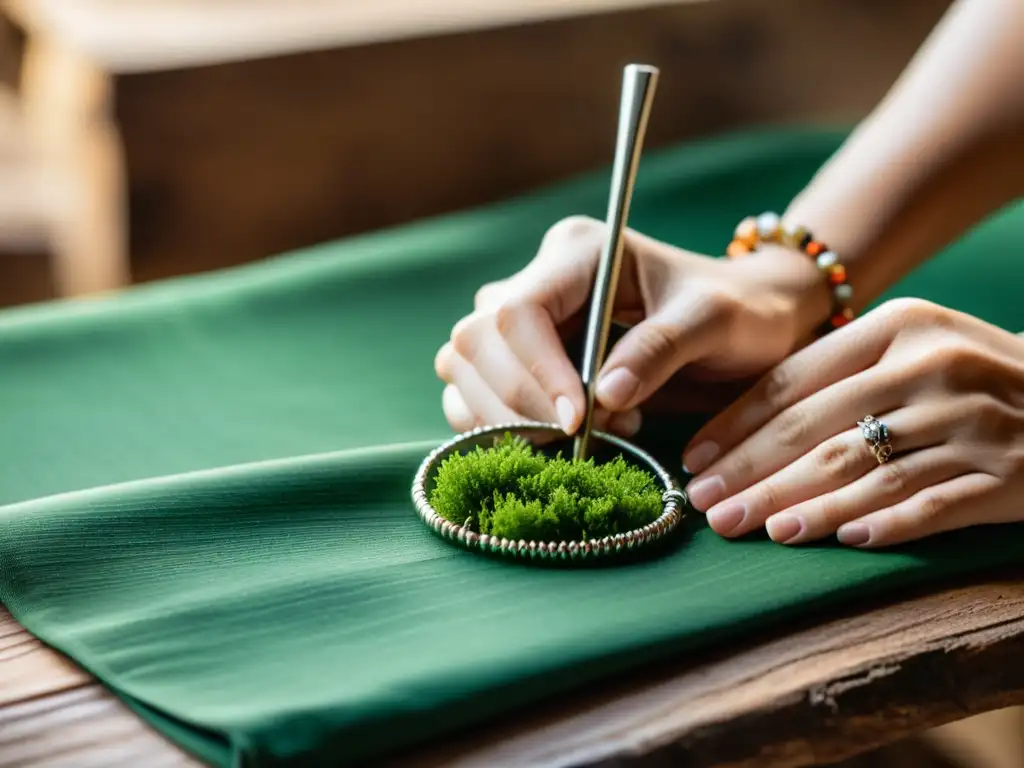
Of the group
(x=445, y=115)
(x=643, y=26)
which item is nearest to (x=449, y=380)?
(x=445, y=115)

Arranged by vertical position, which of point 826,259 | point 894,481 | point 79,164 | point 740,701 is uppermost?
point 79,164

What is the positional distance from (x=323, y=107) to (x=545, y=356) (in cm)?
91

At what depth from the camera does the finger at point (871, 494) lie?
654 mm

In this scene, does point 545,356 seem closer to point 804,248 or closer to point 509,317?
point 509,317

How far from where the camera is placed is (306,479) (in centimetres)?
68

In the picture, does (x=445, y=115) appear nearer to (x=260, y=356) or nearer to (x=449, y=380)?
(x=260, y=356)

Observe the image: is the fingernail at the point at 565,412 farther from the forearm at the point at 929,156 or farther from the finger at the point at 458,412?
the forearm at the point at 929,156

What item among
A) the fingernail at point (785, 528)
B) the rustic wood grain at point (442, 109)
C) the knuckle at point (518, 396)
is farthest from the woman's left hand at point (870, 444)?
the rustic wood grain at point (442, 109)

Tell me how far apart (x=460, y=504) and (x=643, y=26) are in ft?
4.04

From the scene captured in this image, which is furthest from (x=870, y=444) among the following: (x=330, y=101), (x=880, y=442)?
(x=330, y=101)

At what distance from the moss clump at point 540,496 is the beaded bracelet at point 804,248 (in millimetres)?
285

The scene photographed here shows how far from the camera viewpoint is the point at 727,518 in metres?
0.66

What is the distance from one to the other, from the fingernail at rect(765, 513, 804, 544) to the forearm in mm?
312

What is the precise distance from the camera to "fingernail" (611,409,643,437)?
0.75 metres
